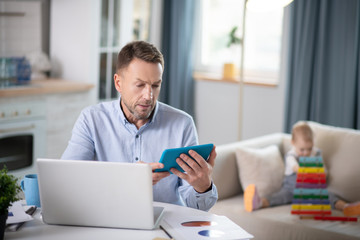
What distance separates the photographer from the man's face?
2.07 m

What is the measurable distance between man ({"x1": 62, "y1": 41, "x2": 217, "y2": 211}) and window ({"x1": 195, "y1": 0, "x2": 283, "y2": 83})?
2.59 meters

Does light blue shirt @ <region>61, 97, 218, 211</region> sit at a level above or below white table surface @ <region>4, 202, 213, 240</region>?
above

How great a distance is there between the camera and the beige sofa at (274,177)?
295 cm

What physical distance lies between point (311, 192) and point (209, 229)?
1.53 metres

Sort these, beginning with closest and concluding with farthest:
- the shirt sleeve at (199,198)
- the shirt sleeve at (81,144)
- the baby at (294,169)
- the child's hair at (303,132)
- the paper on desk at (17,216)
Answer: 1. the paper on desk at (17,216)
2. the shirt sleeve at (199,198)
3. the shirt sleeve at (81,144)
4. the baby at (294,169)
5. the child's hair at (303,132)

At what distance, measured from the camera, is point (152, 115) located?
2.20 metres

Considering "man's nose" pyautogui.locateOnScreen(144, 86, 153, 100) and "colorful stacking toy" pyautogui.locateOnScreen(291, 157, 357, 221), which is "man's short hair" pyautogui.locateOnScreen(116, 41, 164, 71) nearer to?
"man's nose" pyautogui.locateOnScreen(144, 86, 153, 100)

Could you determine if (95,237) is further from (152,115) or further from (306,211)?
(306,211)

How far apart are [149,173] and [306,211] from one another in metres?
1.65

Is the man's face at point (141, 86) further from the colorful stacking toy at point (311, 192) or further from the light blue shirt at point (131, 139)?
the colorful stacking toy at point (311, 192)

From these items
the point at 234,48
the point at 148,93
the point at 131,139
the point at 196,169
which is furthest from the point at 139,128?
the point at 234,48

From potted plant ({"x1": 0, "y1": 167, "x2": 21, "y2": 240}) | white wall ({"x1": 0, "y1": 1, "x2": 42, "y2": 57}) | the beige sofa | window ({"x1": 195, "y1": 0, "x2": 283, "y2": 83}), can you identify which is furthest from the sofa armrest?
white wall ({"x1": 0, "y1": 1, "x2": 42, "y2": 57})

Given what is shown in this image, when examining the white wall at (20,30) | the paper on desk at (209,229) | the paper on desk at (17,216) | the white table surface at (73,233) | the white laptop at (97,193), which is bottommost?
the white table surface at (73,233)

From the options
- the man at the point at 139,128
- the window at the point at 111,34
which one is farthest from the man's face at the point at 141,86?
the window at the point at 111,34
